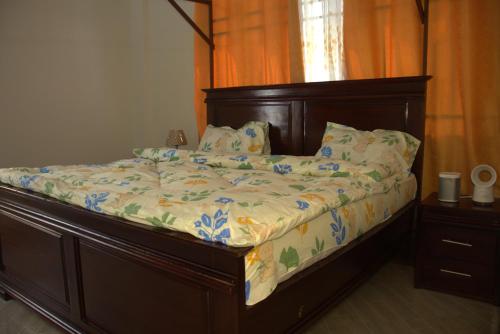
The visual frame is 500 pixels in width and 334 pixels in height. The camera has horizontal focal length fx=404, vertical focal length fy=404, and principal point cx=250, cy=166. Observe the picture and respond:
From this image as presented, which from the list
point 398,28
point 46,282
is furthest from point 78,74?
point 398,28

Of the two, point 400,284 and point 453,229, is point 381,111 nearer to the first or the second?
point 453,229

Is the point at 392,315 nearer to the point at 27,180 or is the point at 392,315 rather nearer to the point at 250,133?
the point at 250,133

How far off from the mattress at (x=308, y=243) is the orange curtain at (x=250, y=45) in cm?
157

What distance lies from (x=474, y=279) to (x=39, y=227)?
2.20 meters

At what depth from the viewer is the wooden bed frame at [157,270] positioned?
1238 millimetres

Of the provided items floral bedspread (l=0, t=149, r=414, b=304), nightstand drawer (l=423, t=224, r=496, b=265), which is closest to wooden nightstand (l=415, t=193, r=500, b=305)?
nightstand drawer (l=423, t=224, r=496, b=265)

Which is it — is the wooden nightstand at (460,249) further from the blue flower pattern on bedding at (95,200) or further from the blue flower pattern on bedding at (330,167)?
the blue flower pattern on bedding at (95,200)

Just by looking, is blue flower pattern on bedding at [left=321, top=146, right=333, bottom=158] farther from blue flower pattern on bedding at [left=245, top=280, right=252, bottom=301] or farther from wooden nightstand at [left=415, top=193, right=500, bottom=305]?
blue flower pattern on bedding at [left=245, top=280, right=252, bottom=301]

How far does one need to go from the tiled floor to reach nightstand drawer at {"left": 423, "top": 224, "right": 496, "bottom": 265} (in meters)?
0.23

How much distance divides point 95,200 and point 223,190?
0.51 m

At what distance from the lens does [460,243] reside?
217 centimetres

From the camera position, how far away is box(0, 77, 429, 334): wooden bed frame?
4.06 feet

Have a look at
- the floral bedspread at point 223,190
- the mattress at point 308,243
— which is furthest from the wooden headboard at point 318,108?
the mattress at point 308,243

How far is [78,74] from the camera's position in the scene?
410 cm
